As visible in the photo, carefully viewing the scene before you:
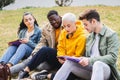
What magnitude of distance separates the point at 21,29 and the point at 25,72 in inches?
48.2

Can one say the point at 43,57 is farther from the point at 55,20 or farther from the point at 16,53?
the point at 16,53

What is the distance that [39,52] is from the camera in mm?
5598

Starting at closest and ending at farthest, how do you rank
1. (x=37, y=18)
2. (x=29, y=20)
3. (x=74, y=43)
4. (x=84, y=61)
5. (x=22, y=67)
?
→ (x=84, y=61) → (x=74, y=43) → (x=22, y=67) → (x=29, y=20) → (x=37, y=18)

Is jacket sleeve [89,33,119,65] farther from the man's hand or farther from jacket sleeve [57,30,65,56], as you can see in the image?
jacket sleeve [57,30,65,56]

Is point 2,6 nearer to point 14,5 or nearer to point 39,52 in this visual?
point 14,5

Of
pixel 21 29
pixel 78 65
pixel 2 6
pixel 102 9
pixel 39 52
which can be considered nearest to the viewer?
pixel 78 65

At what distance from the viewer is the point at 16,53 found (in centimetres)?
624

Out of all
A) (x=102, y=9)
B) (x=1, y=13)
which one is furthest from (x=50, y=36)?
(x=1, y=13)

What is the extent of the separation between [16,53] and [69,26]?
1521mm

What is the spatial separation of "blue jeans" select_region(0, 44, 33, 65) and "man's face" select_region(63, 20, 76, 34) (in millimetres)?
1384

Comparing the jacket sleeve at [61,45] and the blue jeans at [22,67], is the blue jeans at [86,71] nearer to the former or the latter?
the jacket sleeve at [61,45]

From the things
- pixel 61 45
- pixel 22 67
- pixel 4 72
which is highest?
pixel 61 45

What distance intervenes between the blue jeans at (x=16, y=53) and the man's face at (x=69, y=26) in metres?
1.38

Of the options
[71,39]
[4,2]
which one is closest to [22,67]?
[71,39]
